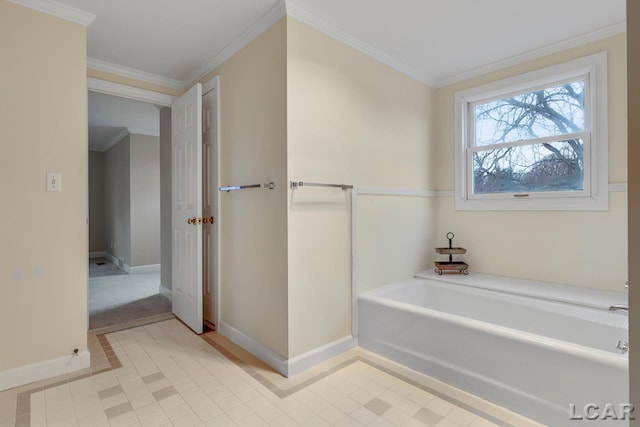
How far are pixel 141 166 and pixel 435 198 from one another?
4.62m

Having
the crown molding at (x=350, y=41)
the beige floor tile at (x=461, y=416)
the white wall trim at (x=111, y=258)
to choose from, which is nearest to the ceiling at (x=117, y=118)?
the white wall trim at (x=111, y=258)

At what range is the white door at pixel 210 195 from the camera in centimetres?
269

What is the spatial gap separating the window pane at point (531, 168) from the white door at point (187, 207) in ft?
8.10

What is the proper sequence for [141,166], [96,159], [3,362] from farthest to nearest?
1. [96,159]
2. [141,166]
3. [3,362]

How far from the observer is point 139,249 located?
204 inches

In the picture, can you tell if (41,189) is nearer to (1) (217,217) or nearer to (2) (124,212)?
(1) (217,217)

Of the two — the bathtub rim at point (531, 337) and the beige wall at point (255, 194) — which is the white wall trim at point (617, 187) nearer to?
the bathtub rim at point (531, 337)

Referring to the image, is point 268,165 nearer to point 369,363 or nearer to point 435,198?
point 369,363

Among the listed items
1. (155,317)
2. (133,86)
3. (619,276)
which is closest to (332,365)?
(155,317)

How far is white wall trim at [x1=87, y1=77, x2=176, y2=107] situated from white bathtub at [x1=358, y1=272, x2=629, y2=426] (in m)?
2.57

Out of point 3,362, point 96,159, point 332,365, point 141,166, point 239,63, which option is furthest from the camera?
point 96,159

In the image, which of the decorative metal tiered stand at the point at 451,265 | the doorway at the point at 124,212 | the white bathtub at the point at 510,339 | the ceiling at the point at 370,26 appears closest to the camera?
the white bathtub at the point at 510,339

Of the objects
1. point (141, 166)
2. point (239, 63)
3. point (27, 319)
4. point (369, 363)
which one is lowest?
point (369, 363)

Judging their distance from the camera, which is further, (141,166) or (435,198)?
(141,166)
